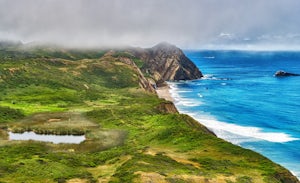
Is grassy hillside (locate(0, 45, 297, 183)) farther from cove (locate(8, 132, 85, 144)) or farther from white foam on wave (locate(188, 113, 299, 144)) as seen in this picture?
white foam on wave (locate(188, 113, 299, 144))

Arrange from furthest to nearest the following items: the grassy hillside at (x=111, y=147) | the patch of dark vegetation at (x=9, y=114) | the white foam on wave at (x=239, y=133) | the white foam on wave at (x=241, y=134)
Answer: the white foam on wave at (x=239, y=133) → the white foam on wave at (x=241, y=134) → the patch of dark vegetation at (x=9, y=114) → the grassy hillside at (x=111, y=147)


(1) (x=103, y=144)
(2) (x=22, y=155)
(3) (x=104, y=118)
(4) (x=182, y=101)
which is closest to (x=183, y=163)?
(1) (x=103, y=144)

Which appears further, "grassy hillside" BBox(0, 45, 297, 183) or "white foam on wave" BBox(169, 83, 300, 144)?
"white foam on wave" BBox(169, 83, 300, 144)

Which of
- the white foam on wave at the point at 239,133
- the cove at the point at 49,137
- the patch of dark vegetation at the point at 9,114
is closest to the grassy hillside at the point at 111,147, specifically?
the patch of dark vegetation at the point at 9,114

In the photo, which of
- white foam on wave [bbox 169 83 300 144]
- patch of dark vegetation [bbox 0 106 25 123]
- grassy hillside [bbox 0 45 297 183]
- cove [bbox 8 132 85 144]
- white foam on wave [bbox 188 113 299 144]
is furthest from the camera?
white foam on wave [bbox 169 83 300 144]

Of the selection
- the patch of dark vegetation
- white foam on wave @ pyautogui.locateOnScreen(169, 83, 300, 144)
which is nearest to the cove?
the patch of dark vegetation

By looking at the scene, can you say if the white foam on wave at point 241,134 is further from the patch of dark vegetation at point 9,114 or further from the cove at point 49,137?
the patch of dark vegetation at point 9,114
